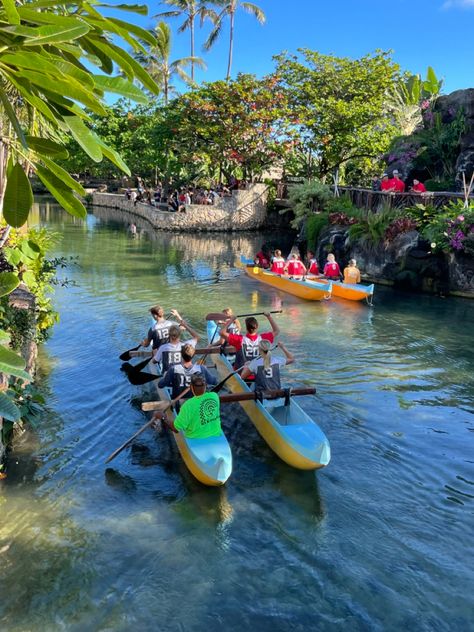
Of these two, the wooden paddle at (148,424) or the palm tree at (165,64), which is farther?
the palm tree at (165,64)

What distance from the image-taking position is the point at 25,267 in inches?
434

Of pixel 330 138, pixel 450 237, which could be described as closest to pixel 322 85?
pixel 330 138

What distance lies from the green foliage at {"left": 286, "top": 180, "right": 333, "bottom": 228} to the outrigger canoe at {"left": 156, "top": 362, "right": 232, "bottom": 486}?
73.8 ft

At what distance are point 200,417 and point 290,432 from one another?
4.38 feet

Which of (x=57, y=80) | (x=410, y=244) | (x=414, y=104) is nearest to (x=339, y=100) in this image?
(x=414, y=104)

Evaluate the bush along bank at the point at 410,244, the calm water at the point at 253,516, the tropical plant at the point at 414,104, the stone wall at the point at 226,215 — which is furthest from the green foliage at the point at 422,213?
the stone wall at the point at 226,215

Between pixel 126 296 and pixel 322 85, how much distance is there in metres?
23.7

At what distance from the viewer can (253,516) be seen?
680 cm

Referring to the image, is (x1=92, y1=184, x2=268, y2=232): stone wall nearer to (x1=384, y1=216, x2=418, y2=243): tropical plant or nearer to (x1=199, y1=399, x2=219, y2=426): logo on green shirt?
(x1=384, y1=216, x2=418, y2=243): tropical plant

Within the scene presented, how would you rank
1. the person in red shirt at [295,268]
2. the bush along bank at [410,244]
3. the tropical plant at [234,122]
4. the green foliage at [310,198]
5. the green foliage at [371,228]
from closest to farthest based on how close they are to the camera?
the bush along bank at [410,244]
the person in red shirt at [295,268]
the green foliage at [371,228]
the green foliage at [310,198]
the tropical plant at [234,122]

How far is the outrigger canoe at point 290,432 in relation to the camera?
7.40m

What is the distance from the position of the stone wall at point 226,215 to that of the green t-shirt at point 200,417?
3282 centimetres

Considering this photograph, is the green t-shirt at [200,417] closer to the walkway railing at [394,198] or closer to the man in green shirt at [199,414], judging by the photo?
the man in green shirt at [199,414]

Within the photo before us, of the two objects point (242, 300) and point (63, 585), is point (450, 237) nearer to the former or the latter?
point (242, 300)
